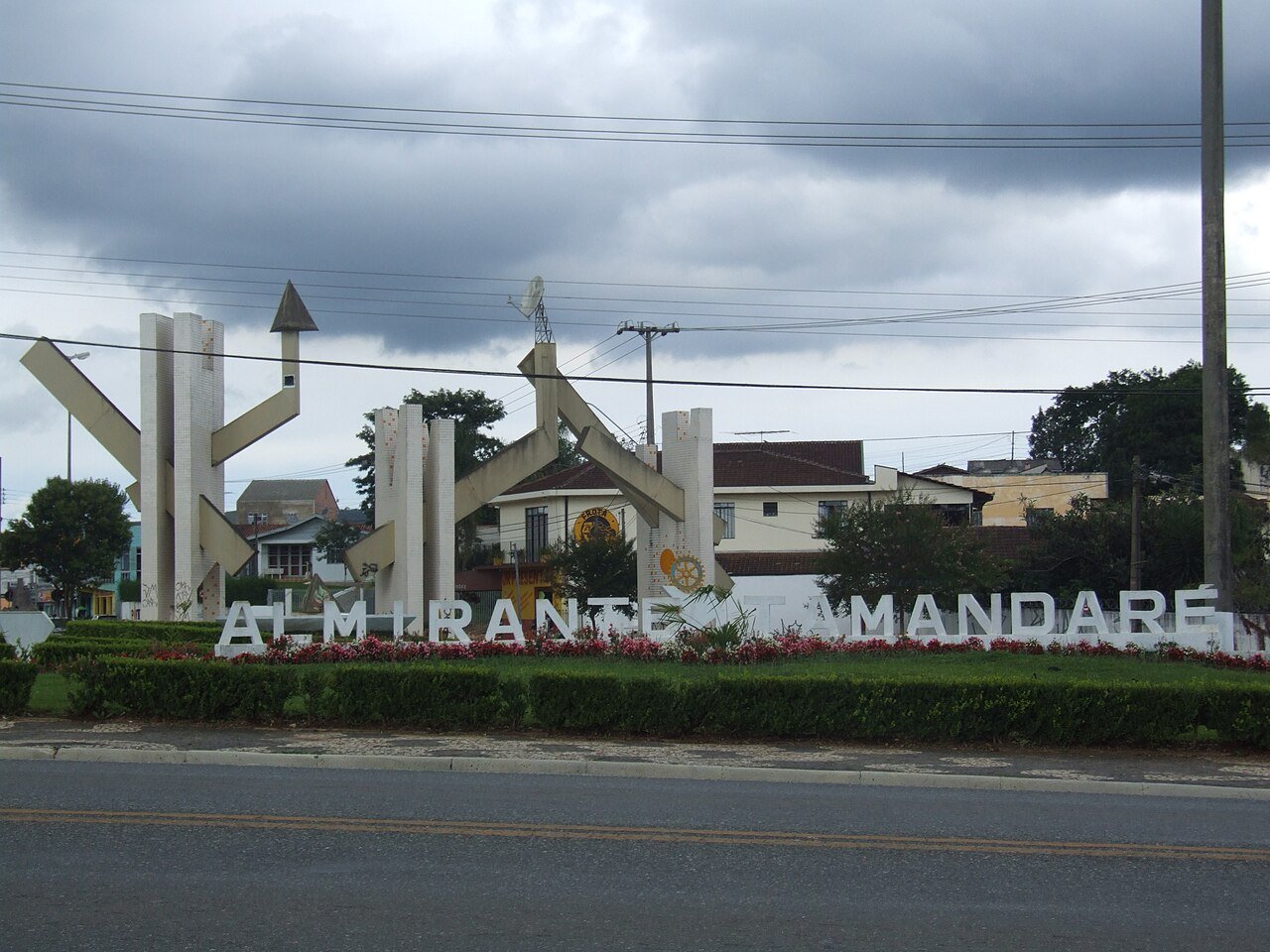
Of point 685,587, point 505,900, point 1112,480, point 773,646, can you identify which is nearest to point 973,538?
point 685,587

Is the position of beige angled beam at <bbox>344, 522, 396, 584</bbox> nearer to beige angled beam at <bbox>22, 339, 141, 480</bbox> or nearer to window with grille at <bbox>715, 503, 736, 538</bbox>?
beige angled beam at <bbox>22, 339, 141, 480</bbox>

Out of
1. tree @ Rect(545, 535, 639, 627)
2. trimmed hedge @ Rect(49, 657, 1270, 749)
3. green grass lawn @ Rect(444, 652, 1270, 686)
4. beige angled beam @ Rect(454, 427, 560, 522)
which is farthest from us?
tree @ Rect(545, 535, 639, 627)

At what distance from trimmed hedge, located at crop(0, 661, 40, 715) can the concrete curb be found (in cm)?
330

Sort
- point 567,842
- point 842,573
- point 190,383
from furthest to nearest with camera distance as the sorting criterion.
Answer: point 842,573
point 190,383
point 567,842

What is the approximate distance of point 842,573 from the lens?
1403 inches

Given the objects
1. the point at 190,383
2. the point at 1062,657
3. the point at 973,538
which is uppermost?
the point at 190,383

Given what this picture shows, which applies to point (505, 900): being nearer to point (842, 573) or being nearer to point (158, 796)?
point (158, 796)

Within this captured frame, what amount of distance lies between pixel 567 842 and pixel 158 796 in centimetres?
400

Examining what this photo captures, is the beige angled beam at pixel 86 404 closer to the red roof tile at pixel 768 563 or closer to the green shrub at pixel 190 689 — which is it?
the green shrub at pixel 190 689

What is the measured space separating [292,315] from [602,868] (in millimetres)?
23458

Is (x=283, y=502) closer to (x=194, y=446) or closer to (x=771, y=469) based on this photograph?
(x=771, y=469)

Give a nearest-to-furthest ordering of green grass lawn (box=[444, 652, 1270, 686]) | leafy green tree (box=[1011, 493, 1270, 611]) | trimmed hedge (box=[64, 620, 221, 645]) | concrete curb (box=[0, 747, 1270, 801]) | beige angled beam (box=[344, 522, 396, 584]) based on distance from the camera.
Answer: concrete curb (box=[0, 747, 1270, 801]), green grass lawn (box=[444, 652, 1270, 686]), trimmed hedge (box=[64, 620, 221, 645]), beige angled beam (box=[344, 522, 396, 584]), leafy green tree (box=[1011, 493, 1270, 611])

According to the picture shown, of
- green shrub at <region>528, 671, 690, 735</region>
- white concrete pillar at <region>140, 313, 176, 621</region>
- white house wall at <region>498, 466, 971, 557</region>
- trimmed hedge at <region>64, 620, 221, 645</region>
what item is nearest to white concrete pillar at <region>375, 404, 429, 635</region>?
trimmed hedge at <region>64, 620, 221, 645</region>

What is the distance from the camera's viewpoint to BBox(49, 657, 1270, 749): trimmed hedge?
15.9 metres
